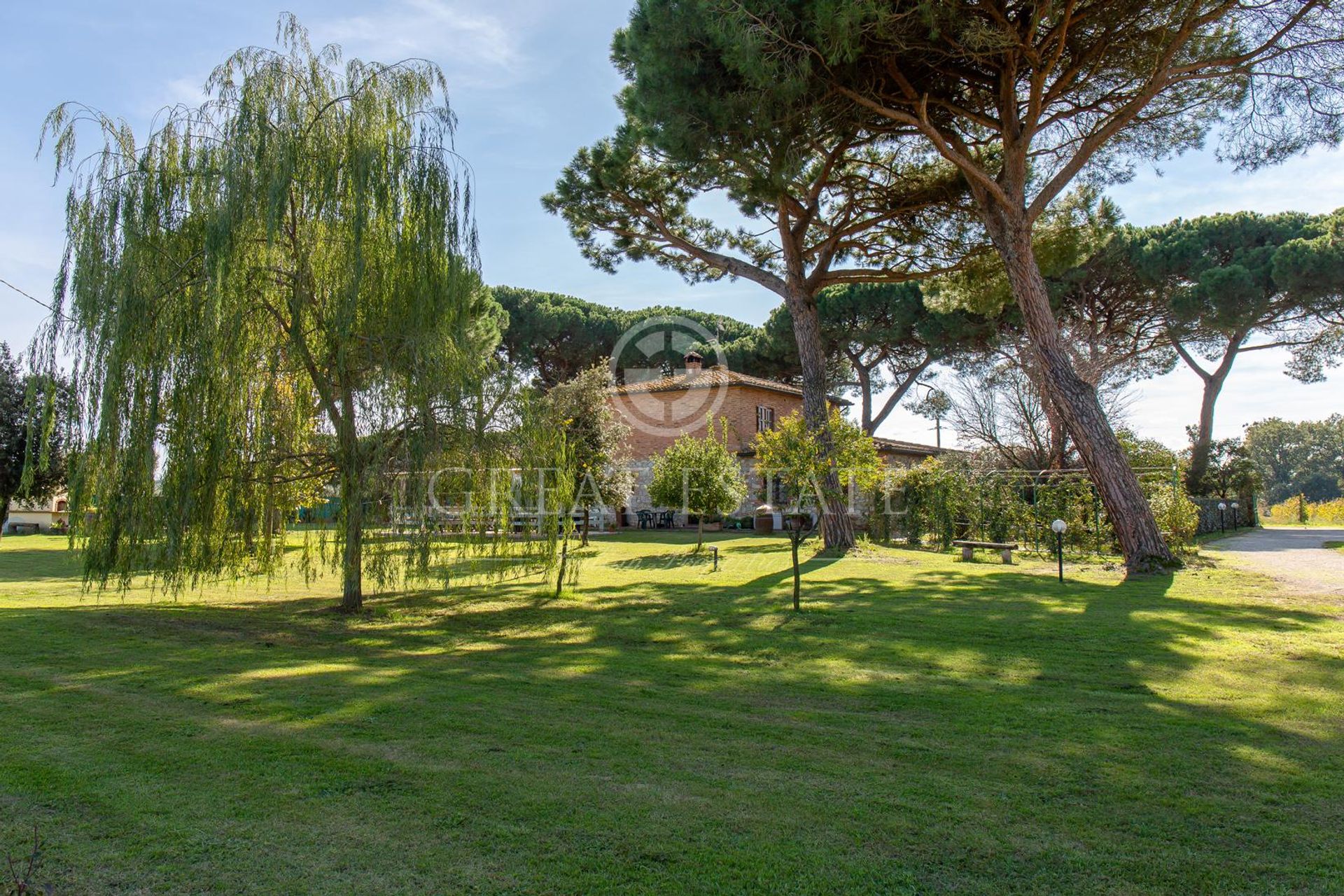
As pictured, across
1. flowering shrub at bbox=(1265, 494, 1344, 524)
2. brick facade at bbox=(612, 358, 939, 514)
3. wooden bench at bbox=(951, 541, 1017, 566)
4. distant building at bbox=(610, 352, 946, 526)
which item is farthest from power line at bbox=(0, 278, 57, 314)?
flowering shrub at bbox=(1265, 494, 1344, 524)

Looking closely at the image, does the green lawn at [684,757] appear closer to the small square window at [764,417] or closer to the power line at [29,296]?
the power line at [29,296]

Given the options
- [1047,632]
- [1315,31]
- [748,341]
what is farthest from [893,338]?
[1047,632]

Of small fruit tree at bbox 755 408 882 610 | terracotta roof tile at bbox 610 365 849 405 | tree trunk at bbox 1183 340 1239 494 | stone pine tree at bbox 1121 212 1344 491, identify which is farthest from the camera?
terracotta roof tile at bbox 610 365 849 405

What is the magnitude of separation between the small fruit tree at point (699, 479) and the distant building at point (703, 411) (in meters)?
11.6

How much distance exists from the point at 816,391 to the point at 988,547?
525cm

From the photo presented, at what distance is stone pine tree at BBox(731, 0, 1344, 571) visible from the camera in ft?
43.0

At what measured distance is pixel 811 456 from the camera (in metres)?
16.3

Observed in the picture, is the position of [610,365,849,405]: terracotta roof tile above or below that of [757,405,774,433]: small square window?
above

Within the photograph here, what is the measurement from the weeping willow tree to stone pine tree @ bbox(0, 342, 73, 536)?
40 centimetres

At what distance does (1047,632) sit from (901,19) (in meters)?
10.0

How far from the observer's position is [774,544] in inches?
937

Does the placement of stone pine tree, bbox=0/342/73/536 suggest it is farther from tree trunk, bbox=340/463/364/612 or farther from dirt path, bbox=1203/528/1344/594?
dirt path, bbox=1203/528/1344/594

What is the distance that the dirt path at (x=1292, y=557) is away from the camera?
1278cm

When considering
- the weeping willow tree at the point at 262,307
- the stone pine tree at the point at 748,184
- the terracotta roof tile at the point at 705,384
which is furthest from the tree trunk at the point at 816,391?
the terracotta roof tile at the point at 705,384
